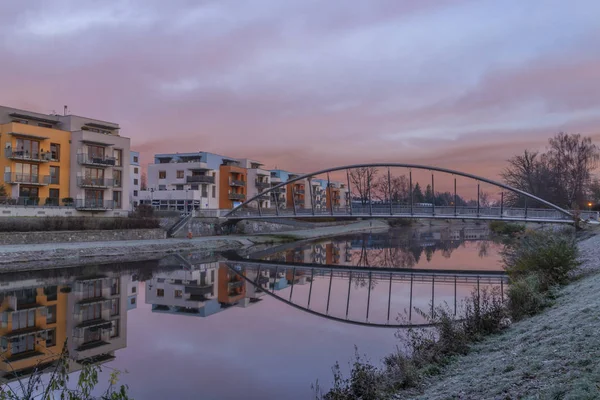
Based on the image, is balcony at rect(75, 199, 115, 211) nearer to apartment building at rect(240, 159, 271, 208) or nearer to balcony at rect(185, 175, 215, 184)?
balcony at rect(185, 175, 215, 184)

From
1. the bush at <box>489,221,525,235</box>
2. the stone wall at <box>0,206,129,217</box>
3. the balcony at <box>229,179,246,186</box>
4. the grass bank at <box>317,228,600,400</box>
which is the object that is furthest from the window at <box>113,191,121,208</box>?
the bush at <box>489,221,525,235</box>

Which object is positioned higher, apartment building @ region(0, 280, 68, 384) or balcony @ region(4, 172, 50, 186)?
balcony @ region(4, 172, 50, 186)

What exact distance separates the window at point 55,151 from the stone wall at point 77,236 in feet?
34.9

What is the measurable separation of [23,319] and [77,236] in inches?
742

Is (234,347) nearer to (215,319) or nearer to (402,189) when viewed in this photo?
(215,319)

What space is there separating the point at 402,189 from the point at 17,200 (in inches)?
3481

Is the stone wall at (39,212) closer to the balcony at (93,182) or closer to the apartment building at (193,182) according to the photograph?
the balcony at (93,182)

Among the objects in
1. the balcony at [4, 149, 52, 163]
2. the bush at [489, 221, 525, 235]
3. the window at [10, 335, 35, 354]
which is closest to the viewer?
the window at [10, 335, 35, 354]

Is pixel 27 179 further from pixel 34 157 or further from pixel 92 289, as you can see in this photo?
pixel 92 289

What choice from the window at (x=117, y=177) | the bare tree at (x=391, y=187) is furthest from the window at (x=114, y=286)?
the bare tree at (x=391, y=187)

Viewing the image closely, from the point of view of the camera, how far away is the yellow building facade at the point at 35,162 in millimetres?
36125

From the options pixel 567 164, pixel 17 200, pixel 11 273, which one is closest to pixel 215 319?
pixel 11 273

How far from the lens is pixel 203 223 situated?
4647 cm

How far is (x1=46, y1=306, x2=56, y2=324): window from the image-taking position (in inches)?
544
